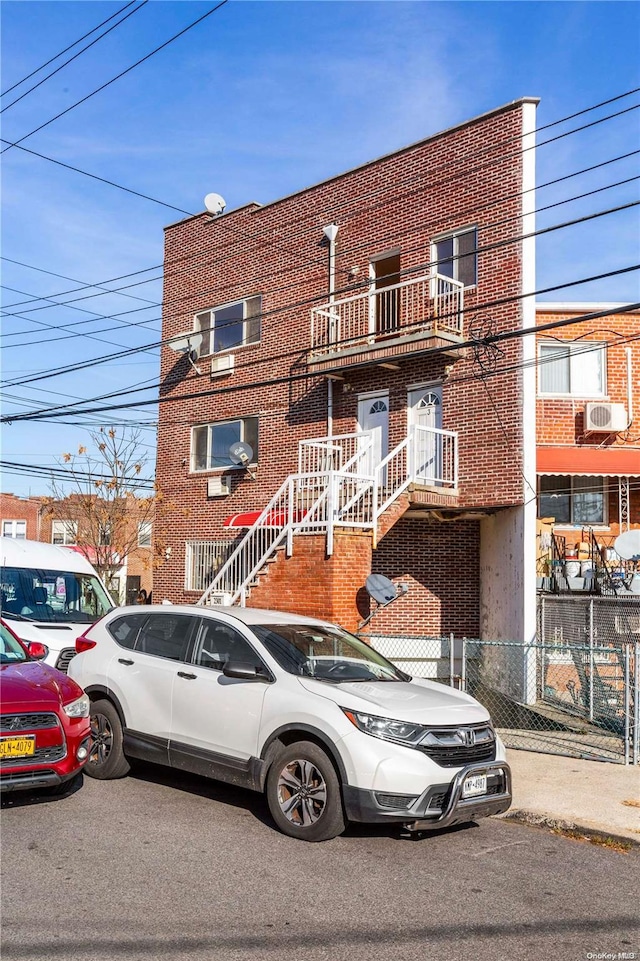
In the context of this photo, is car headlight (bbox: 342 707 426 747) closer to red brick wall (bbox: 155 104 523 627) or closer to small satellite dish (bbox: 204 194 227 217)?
red brick wall (bbox: 155 104 523 627)

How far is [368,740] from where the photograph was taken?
20.5 ft

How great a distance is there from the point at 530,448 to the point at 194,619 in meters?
9.08

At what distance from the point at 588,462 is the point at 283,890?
40.8 ft

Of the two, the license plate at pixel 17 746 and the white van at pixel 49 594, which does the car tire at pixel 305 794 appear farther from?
the white van at pixel 49 594

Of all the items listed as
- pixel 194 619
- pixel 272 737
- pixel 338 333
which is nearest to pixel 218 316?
pixel 338 333

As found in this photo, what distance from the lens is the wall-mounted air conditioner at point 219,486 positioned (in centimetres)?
2078

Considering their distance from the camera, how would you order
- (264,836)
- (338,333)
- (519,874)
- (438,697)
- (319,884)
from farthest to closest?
(338,333) → (438,697) → (264,836) → (519,874) → (319,884)

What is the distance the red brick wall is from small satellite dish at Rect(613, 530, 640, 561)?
1.88 m

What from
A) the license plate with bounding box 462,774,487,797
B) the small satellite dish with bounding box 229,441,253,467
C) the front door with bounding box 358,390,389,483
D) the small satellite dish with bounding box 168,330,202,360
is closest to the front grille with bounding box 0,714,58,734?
the license plate with bounding box 462,774,487,797

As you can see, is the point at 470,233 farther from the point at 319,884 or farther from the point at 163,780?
the point at 319,884

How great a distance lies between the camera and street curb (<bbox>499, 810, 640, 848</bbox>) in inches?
267

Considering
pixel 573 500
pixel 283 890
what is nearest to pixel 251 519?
pixel 573 500

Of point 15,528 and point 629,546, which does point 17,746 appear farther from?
point 15,528

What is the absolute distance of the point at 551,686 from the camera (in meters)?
14.5
